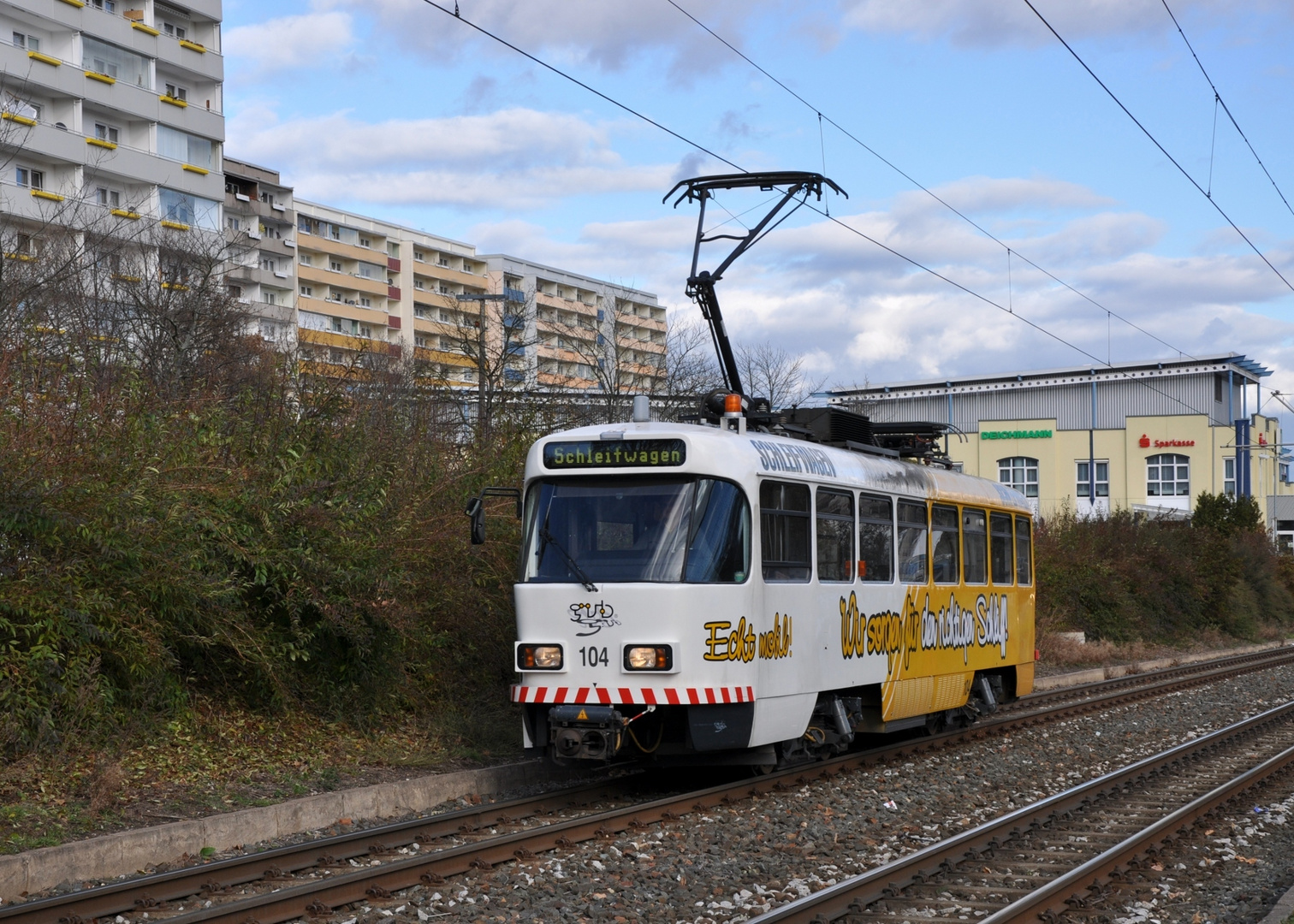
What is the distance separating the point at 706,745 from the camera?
10.7 m

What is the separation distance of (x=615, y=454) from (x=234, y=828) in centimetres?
409

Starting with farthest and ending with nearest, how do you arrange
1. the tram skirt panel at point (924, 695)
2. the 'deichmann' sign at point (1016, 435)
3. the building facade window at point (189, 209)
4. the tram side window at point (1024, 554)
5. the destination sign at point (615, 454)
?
1. the 'deichmann' sign at point (1016, 435)
2. the building facade window at point (189, 209)
3. the tram side window at point (1024, 554)
4. the tram skirt panel at point (924, 695)
5. the destination sign at point (615, 454)

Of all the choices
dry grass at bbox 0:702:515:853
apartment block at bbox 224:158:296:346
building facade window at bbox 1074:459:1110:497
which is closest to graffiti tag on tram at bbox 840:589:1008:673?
dry grass at bbox 0:702:515:853

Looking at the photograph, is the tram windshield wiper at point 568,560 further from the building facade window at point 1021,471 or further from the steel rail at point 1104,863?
the building facade window at point 1021,471

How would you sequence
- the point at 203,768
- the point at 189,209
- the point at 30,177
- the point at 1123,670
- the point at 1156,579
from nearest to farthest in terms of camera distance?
1. the point at 203,768
2. the point at 1123,670
3. the point at 1156,579
4. the point at 30,177
5. the point at 189,209

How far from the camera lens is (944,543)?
15.1 meters

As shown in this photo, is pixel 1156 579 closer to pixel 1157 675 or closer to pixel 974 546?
pixel 1157 675

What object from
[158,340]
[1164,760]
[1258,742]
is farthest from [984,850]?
[158,340]

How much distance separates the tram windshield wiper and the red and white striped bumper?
0.78m

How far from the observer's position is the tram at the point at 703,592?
10648 millimetres

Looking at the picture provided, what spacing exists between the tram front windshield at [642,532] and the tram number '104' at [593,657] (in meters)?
0.55

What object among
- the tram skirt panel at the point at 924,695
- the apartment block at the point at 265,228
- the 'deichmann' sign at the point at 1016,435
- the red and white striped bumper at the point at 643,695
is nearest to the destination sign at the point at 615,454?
the red and white striped bumper at the point at 643,695

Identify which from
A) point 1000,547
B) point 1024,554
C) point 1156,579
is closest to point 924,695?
point 1000,547

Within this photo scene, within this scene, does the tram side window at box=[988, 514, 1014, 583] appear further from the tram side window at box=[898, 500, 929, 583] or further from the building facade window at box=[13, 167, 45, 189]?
the building facade window at box=[13, 167, 45, 189]
